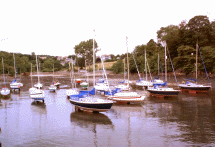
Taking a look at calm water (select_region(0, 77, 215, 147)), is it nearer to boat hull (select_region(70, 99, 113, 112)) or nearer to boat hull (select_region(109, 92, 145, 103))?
boat hull (select_region(70, 99, 113, 112))

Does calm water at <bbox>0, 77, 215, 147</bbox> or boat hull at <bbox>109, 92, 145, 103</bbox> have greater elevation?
boat hull at <bbox>109, 92, 145, 103</bbox>

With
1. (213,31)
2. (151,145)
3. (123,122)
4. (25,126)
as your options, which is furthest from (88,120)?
(213,31)

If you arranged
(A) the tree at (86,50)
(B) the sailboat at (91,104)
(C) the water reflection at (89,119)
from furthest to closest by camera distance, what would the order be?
(A) the tree at (86,50) < (B) the sailboat at (91,104) < (C) the water reflection at (89,119)

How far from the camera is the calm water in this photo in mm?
14289

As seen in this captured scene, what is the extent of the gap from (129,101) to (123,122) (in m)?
8.98

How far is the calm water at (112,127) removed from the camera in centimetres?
1429

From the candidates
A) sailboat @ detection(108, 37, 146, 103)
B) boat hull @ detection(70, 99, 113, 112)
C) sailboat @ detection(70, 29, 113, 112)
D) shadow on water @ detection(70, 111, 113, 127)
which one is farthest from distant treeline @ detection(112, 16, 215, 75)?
shadow on water @ detection(70, 111, 113, 127)

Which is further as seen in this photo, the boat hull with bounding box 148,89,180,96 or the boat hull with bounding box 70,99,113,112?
the boat hull with bounding box 148,89,180,96

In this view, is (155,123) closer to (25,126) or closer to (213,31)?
(25,126)

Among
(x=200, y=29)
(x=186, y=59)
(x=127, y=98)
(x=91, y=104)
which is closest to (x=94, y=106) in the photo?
(x=91, y=104)

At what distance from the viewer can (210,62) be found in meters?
54.5

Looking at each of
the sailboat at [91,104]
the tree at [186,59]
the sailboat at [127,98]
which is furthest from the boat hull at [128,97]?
the tree at [186,59]

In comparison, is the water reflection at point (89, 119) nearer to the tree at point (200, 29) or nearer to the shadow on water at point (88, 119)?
the shadow on water at point (88, 119)

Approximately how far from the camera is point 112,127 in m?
17.7
